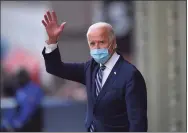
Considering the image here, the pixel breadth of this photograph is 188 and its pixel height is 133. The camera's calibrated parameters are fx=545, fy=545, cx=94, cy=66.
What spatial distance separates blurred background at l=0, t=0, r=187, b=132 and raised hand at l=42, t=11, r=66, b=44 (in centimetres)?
614

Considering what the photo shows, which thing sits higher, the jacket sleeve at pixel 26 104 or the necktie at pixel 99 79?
the necktie at pixel 99 79

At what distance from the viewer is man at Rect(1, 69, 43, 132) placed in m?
7.64

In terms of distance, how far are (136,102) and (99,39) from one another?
280 millimetres

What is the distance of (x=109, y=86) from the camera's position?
6.90 ft

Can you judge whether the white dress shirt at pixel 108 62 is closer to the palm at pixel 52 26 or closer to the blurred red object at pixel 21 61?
the palm at pixel 52 26

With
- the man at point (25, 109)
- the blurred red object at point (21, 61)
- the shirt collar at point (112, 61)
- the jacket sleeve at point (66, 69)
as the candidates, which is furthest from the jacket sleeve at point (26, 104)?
the shirt collar at point (112, 61)

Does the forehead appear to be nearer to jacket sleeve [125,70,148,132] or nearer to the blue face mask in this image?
the blue face mask

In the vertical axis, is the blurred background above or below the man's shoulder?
below

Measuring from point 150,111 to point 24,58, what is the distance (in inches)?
89.2

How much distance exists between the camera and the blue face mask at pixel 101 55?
2.09 m

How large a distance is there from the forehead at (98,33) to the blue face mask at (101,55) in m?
0.05

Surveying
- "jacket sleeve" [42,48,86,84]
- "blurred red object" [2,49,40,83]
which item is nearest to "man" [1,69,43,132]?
"blurred red object" [2,49,40,83]

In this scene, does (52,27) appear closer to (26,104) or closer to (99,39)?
(99,39)

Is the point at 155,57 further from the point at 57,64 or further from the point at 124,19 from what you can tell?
the point at 57,64
